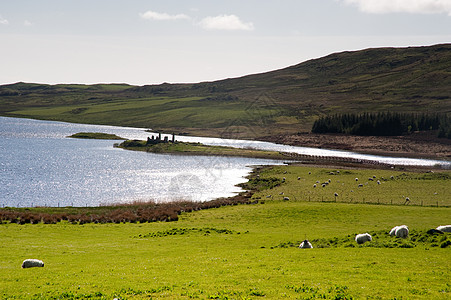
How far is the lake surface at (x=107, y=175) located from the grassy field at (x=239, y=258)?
30.1m

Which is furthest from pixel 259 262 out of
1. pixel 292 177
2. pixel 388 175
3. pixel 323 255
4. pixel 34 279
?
pixel 388 175

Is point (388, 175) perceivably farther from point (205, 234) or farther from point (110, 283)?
point (110, 283)

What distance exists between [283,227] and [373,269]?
77.2 feet

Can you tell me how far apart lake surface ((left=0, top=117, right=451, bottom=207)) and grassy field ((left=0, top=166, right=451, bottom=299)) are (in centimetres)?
3006

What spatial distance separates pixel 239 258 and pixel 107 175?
8472cm

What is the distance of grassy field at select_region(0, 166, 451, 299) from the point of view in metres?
20.5

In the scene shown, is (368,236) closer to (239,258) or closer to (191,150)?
(239,258)

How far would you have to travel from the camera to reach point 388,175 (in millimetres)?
98125

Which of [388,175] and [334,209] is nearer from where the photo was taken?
[334,209]

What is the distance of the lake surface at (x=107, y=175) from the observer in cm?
8050

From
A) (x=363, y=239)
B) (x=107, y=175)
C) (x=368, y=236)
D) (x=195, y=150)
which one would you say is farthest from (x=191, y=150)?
(x=363, y=239)

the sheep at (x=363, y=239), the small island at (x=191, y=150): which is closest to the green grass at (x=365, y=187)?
the sheep at (x=363, y=239)

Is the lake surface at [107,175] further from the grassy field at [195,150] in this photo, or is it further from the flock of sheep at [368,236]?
the flock of sheep at [368,236]

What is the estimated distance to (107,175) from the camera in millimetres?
107250
